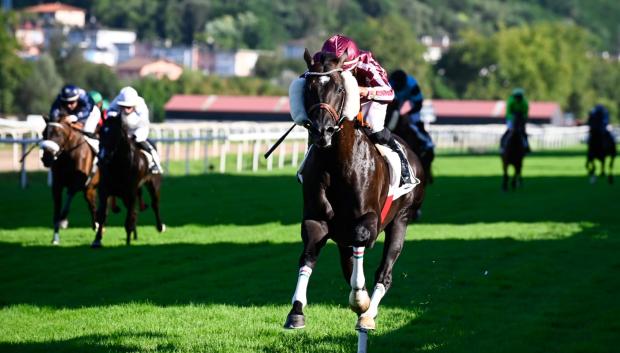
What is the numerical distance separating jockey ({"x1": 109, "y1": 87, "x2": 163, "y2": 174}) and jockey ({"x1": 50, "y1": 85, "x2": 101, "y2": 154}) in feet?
2.24

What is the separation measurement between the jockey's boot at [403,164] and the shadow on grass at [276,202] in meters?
8.65

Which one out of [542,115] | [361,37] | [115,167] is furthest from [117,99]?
[361,37]

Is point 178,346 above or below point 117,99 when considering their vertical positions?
below

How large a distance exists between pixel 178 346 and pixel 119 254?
5687 millimetres

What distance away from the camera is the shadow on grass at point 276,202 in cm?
1908

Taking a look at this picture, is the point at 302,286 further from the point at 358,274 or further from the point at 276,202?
the point at 276,202

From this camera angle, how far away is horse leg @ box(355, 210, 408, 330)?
8250 millimetres

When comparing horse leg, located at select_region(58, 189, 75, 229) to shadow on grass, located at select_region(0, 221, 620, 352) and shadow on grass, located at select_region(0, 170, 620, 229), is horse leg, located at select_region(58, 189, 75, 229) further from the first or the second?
shadow on grass, located at select_region(0, 221, 620, 352)

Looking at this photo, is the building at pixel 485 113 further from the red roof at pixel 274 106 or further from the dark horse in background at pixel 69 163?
the dark horse in background at pixel 69 163

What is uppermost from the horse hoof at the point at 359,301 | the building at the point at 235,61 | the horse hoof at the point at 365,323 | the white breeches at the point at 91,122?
the white breeches at the point at 91,122

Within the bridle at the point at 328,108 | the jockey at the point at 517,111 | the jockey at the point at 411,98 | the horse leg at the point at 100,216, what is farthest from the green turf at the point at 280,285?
the jockey at the point at 517,111

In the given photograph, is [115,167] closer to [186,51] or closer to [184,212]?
[184,212]

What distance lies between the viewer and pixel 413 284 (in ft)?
38.7

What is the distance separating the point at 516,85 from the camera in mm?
125750
